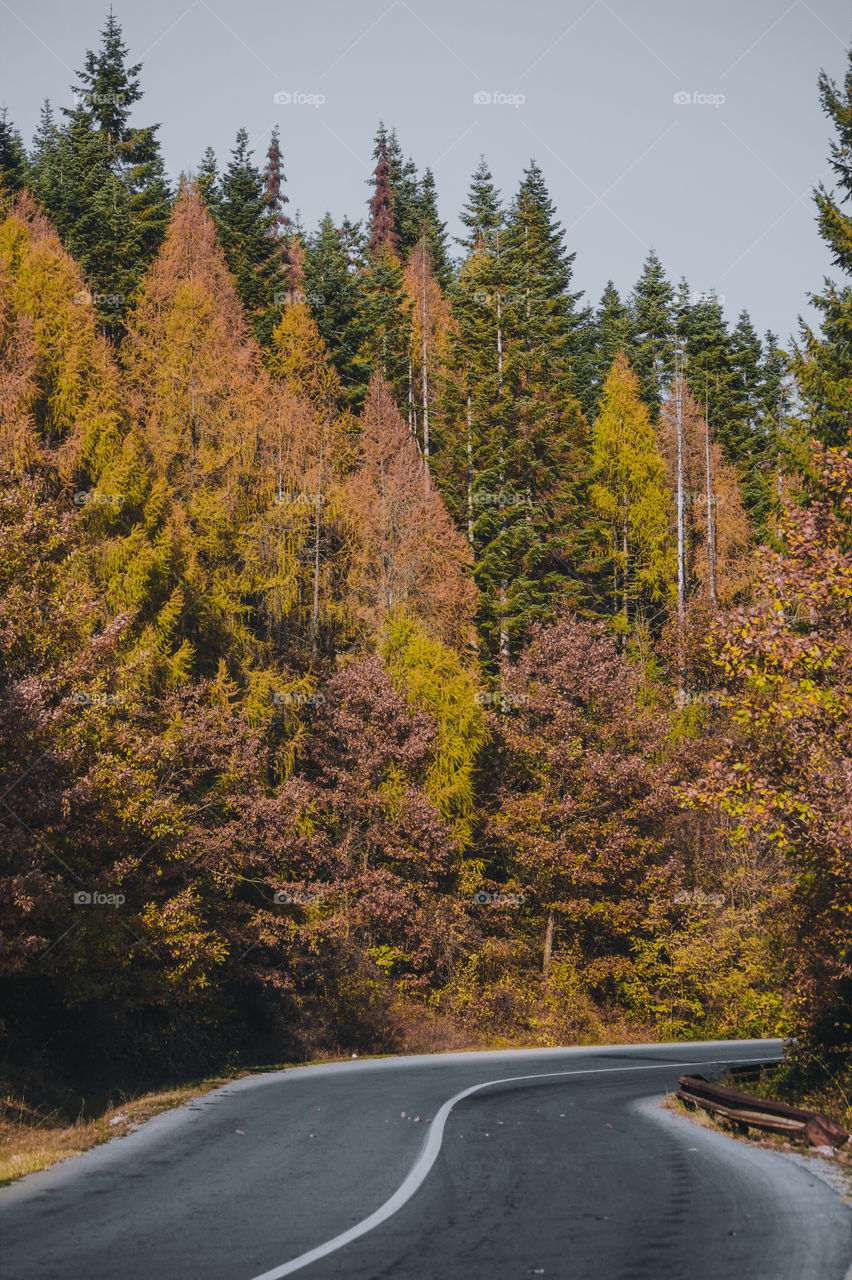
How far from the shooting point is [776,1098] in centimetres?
1531

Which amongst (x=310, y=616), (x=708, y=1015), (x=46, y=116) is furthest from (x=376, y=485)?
(x=46, y=116)

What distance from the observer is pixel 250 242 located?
185 feet

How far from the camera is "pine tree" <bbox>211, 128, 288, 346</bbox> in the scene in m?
51.0

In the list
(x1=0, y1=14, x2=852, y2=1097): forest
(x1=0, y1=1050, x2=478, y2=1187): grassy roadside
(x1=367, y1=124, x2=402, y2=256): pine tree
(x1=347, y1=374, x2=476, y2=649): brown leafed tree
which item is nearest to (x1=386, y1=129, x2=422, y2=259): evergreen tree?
(x1=367, y1=124, x2=402, y2=256): pine tree

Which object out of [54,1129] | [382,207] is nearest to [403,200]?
[382,207]

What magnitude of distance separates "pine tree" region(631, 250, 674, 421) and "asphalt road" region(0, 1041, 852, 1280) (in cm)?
5541

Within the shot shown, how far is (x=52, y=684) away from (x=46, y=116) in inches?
3423

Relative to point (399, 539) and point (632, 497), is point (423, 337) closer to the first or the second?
point (632, 497)

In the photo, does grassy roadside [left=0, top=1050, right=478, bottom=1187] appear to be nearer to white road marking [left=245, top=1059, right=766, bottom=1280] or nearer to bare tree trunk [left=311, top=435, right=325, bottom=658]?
white road marking [left=245, top=1059, right=766, bottom=1280]

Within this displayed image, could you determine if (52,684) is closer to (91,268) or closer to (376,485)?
(376,485)

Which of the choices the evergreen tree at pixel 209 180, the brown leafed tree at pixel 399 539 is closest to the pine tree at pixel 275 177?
the evergreen tree at pixel 209 180

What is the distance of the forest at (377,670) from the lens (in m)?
15.1

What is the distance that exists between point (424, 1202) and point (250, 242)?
55.8 metres

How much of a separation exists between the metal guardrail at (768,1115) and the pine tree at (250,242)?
40.3 metres
